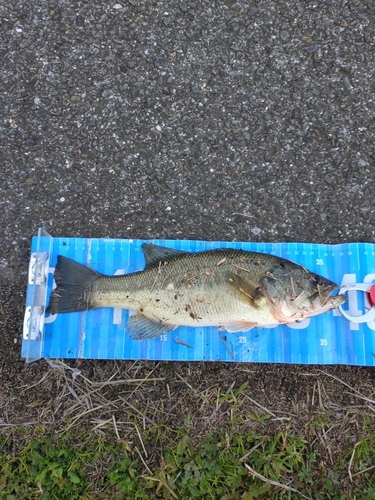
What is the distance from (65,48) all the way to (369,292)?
11.5 ft

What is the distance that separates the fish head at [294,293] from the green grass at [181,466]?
95 cm

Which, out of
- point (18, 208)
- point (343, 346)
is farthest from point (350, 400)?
point (18, 208)

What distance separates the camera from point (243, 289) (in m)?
3.07

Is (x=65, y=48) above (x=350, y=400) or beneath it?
above

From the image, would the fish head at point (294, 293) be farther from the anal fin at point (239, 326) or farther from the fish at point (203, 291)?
the anal fin at point (239, 326)

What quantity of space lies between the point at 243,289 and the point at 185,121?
1.68m

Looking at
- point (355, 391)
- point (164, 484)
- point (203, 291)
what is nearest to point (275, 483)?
point (164, 484)

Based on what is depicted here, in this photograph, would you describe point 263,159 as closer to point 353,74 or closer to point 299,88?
point 299,88

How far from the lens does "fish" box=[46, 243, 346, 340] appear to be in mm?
3082

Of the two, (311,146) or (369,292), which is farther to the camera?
(311,146)

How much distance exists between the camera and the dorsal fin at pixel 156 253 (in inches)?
129

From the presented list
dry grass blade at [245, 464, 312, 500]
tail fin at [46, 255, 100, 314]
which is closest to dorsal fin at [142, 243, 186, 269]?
tail fin at [46, 255, 100, 314]

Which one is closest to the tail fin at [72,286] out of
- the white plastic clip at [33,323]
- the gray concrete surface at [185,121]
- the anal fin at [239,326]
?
the white plastic clip at [33,323]

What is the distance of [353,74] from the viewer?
3.79 m
